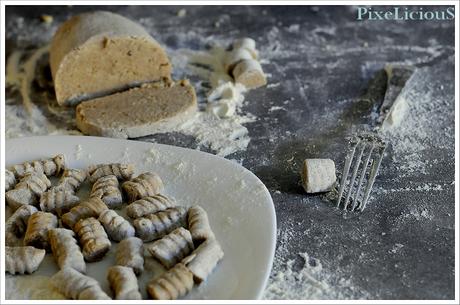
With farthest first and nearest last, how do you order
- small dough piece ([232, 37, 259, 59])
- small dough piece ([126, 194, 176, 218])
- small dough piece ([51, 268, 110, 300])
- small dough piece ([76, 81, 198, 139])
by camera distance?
small dough piece ([232, 37, 259, 59]), small dough piece ([76, 81, 198, 139]), small dough piece ([126, 194, 176, 218]), small dough piece ([51, 268, 110, 300])

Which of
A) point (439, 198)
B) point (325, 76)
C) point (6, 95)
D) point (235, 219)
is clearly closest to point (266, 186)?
point (235, 219)

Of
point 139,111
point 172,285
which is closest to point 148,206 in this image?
point 172,285

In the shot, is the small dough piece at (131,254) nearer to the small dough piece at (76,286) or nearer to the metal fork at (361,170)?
the small dough piece at (76,286)

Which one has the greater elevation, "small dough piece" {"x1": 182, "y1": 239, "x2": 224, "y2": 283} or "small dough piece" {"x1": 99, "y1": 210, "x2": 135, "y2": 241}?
"small dough piece" {"x1": 99, "y1": 210, "x2": 135, "y2": 241}

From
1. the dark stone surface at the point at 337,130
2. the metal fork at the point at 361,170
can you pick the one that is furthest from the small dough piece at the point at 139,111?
the metal fork at the point at 361,170

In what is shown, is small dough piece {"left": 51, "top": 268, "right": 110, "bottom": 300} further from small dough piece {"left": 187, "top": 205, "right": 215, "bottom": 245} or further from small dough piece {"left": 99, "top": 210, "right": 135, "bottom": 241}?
small dough piece {"left": 187, "top": 205, "right": 215, "bottom": 245}

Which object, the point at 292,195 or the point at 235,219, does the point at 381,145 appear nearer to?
the point at 292,195

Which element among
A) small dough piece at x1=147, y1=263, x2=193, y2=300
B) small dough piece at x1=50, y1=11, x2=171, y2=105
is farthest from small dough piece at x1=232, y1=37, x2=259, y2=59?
small dough piece at x1=147, y1=263, x2=193, y2=300
